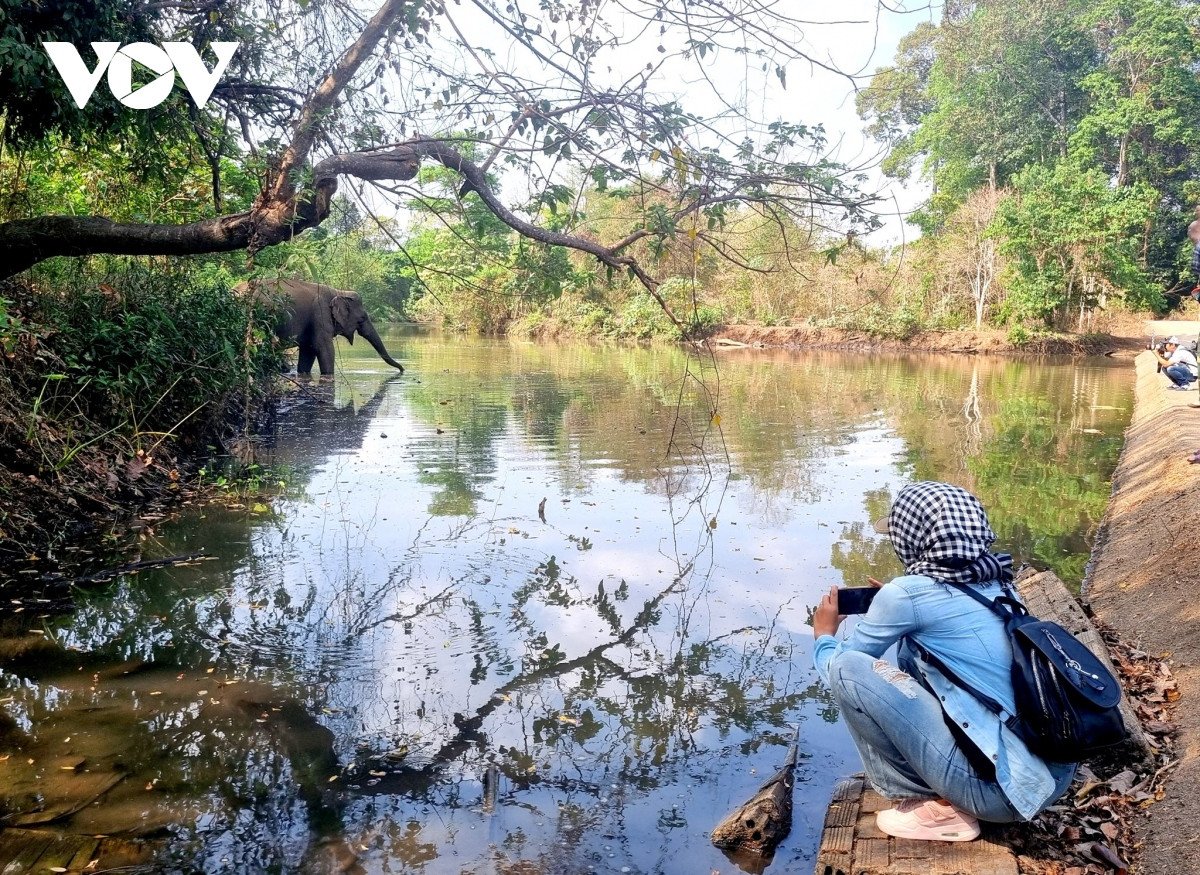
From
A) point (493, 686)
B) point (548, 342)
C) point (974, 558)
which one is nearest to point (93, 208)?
point (493, 686)

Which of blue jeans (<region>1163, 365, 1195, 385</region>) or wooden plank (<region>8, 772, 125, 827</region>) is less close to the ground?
blue jeans (<region>1163, 365, 1195, 385</region>)

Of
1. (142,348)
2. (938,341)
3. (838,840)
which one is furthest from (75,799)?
(938,341)

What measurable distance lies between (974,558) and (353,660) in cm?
311

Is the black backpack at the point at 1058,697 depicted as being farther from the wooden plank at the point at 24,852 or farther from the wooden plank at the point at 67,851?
the wooden plank at the point at 24,852

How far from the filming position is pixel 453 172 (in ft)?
19.1

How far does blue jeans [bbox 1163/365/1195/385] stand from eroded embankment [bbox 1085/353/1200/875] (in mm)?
2824

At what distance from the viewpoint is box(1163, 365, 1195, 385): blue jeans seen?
13.0 meters

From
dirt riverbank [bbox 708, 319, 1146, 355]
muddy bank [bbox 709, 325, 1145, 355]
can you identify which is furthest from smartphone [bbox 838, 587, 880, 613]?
muddy bank [bbox 709, 325, 1145, 355]

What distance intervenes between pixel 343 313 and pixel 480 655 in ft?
42.9

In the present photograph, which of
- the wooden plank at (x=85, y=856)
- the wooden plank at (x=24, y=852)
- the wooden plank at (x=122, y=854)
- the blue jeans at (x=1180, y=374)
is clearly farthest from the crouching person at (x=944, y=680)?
the blue jeans at (x=1180, y=374)

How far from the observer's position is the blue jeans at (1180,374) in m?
13.0

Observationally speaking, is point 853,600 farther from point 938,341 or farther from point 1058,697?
point 938,341

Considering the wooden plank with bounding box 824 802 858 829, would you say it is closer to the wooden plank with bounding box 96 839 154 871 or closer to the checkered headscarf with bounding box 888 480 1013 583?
the checkered headscarf with bounding box 888 480 1013 583

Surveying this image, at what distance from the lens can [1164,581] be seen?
537 cm
